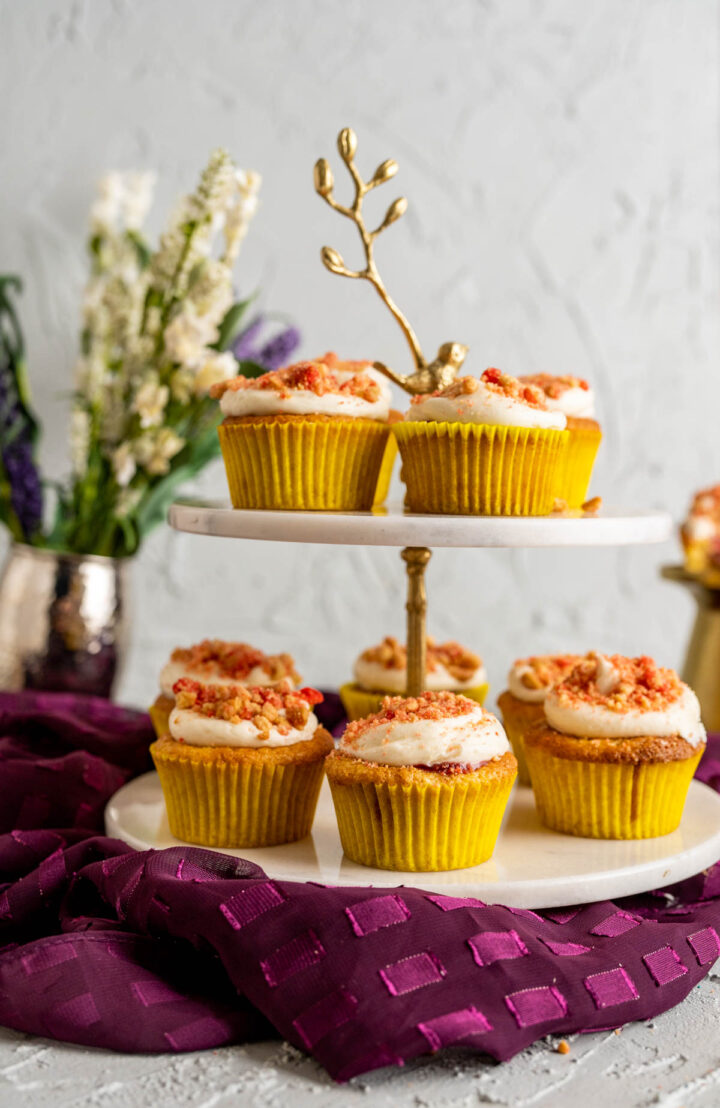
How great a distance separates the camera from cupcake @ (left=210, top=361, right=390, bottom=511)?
1.69 m

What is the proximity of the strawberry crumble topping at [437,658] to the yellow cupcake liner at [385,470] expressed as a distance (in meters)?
0.31

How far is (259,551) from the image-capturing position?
11.4ft

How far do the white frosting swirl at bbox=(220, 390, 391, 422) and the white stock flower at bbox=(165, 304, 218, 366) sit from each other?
547 millimetres

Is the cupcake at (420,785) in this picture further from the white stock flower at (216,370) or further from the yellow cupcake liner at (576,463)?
the white stock flower at (216,370)

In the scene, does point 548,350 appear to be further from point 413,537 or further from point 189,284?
point 413,537

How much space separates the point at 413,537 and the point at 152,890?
52cm

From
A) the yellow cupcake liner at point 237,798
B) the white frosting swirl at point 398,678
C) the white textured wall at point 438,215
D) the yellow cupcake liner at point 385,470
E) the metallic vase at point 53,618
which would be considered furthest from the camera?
the white textured wall at point 438,215

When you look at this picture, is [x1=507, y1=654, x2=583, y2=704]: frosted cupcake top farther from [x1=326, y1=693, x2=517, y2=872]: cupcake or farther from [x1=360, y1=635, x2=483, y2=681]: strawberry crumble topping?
[x1=326, y1=693, x2=517, y2=872]: cupcake

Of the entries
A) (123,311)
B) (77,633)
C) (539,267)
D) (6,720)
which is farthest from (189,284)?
(539,267)

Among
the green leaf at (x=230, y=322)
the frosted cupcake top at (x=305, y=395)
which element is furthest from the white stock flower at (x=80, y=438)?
the frosted cupcake top at (x=305, y=395)

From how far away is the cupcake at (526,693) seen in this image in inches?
76.7

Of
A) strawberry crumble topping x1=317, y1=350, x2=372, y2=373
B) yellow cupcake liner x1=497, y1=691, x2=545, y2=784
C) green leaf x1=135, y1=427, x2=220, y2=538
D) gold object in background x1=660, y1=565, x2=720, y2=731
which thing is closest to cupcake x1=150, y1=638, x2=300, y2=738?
yellow cupcake liner x1=497, y1=691, x2=545, y2=784

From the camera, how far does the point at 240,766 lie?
160cm

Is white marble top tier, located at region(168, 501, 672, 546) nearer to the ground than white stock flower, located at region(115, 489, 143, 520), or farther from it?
farther from it
